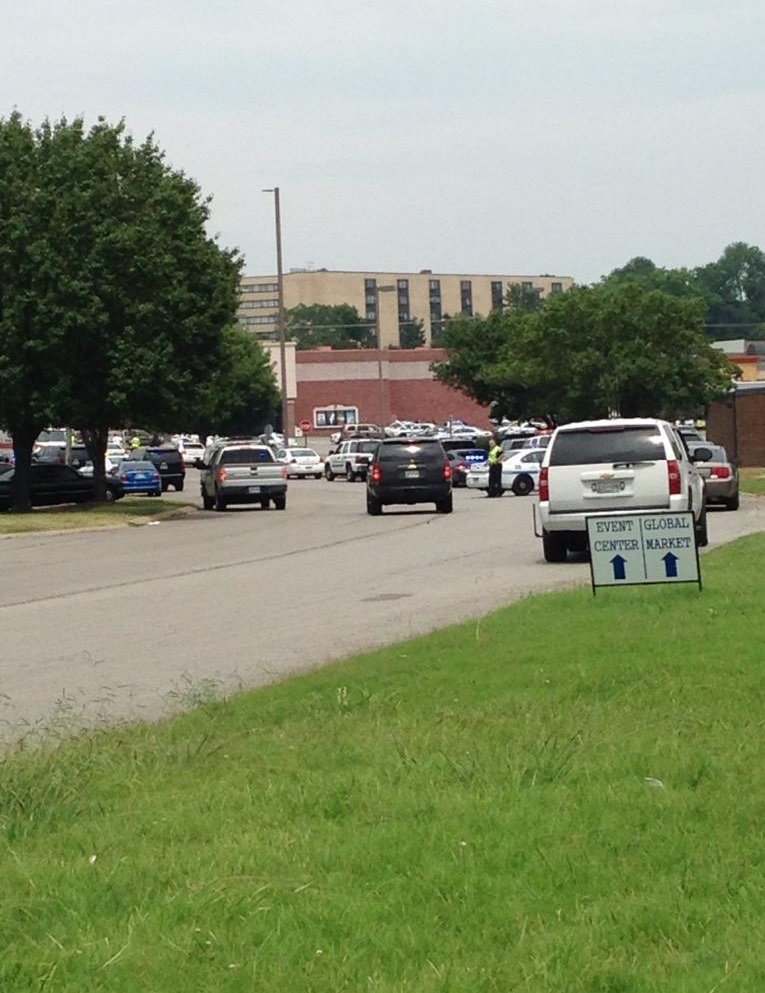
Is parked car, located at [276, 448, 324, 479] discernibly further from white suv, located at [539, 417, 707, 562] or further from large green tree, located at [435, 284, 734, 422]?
white suv, located at [539, 417, 707, 562]

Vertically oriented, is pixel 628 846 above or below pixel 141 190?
below

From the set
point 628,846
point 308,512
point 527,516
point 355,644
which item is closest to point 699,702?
point 628,846

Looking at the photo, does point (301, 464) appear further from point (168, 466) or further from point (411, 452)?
point (411, 452)

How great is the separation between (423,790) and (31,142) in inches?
1625

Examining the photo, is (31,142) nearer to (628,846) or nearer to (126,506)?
(126,506)

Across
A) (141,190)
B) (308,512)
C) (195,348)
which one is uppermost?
(141,190)

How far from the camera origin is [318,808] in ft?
24.8

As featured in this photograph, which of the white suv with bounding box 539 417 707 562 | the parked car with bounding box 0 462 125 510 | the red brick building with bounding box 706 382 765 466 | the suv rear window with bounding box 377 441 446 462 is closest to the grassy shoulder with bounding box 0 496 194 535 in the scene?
the parked car with bounding box 0 462 125 510

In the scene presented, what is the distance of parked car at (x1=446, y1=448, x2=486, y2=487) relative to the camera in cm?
6462

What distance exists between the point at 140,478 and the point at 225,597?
41.3m

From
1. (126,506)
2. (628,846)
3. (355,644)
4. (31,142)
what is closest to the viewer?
(628,846)

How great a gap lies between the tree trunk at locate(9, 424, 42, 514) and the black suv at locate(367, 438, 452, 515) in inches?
433

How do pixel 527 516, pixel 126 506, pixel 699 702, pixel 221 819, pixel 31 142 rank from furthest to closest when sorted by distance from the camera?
1. pixel 126 506
2. pixel 31 142
3. pixel 527 516
4. pixel 699 702
5. pixel 221 819

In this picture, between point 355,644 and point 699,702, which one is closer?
point 699,702
